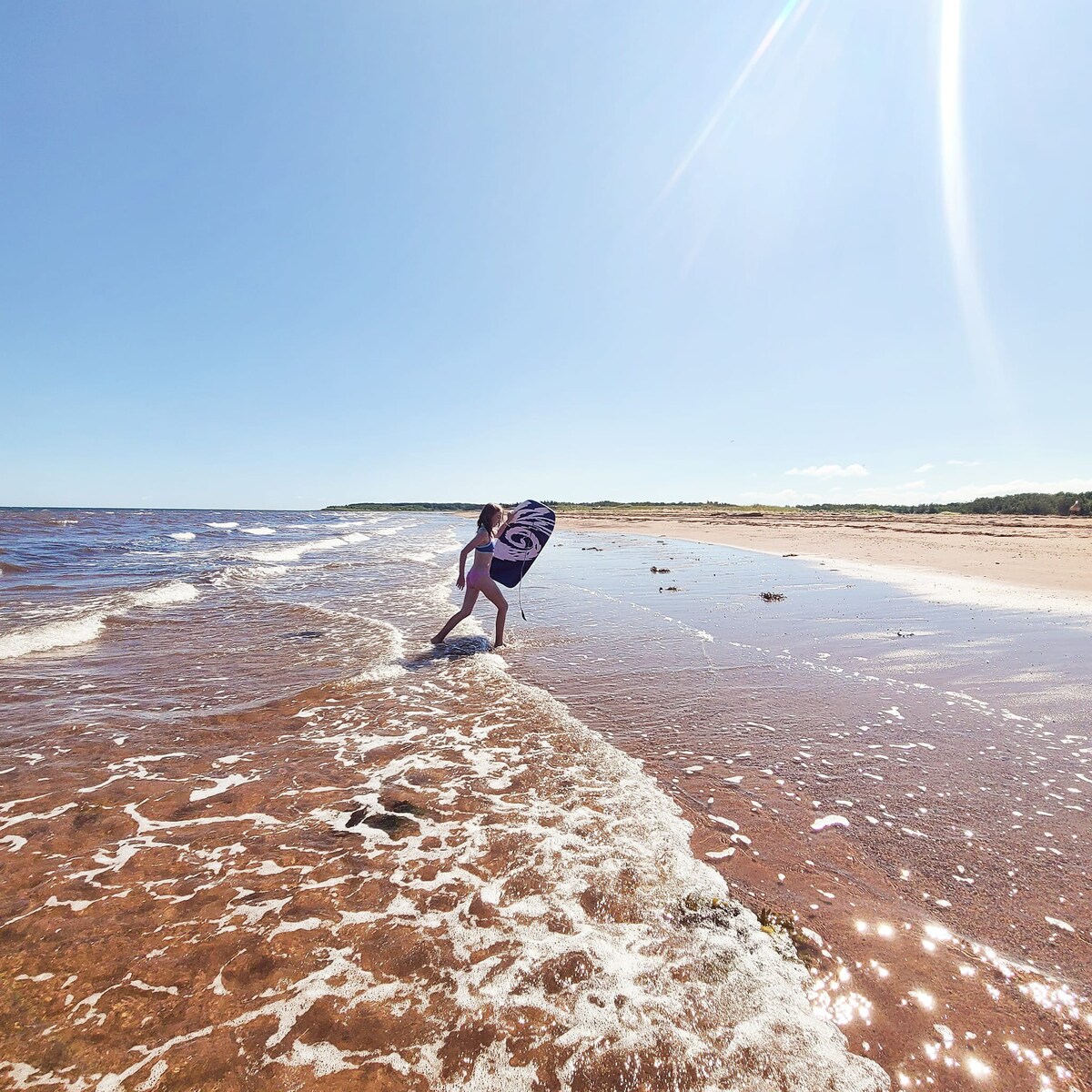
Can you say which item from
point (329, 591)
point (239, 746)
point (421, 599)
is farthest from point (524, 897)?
point (329, 591)

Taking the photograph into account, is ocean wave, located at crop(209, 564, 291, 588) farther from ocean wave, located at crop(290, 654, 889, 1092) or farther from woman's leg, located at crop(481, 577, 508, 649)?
ocean wave, located at crop(290, 654, 889, 1092)

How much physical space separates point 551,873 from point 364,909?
3.91 feet

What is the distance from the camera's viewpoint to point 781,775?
4812mm

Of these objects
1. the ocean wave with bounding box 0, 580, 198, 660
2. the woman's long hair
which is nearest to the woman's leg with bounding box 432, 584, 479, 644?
the woman's long hair

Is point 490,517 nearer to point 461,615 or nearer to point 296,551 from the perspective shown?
point 461,615

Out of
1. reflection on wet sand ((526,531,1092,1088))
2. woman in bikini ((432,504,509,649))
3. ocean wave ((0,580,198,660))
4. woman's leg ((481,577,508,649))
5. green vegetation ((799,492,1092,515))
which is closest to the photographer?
reflection on wet sand ((526,531,1092,1088))

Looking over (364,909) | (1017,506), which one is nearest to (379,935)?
(364,909)

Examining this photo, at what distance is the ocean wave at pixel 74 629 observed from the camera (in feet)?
30.1

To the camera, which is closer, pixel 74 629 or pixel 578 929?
pixel 578 929

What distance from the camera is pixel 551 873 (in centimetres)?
363

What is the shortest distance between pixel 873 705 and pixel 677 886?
421 centimetres

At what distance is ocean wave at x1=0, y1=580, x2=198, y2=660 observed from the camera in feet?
30.1

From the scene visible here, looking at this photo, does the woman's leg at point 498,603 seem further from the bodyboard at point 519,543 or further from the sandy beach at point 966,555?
the sandy beach at point 966,555

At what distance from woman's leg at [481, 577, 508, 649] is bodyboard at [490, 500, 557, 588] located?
2.49 ft
